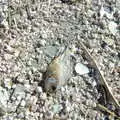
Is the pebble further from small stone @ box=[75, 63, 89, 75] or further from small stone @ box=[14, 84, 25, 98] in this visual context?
small stone @ box=[75, 63, 89, 75]

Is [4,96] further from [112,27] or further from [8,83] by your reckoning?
[112,27]

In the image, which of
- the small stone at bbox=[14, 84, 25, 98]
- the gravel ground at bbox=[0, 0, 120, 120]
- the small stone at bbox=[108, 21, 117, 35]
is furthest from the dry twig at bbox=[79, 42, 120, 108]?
the small stone at bbox=[14, 84, 25, 98]

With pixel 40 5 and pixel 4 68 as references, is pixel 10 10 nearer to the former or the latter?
pixel 40 5

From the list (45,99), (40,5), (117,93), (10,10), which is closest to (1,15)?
(10,10)

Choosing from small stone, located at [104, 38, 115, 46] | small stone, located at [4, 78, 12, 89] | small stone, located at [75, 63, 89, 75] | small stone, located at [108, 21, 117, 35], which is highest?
small stone, located at [108, 21, 117, 35]

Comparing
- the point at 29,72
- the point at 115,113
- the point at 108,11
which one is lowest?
the point at 115,113
